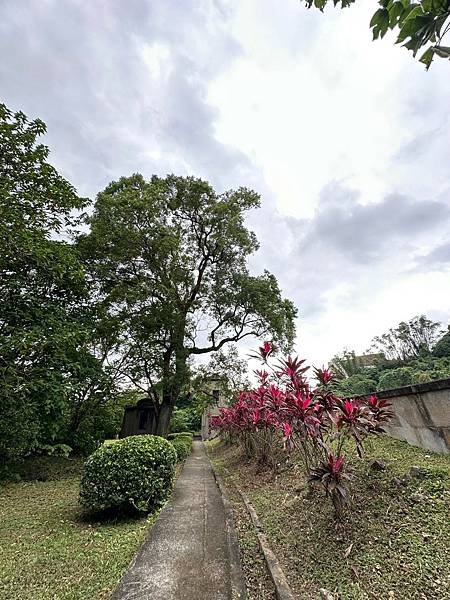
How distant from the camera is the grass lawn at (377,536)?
1737mm

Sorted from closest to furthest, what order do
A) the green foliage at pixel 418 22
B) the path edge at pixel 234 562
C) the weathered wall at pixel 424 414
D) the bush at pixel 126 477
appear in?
the green foliage at pixel 418 22, the path edge at pixel 234 562, the weathered wall at pixel 424 414, the bush at pixel 126 477

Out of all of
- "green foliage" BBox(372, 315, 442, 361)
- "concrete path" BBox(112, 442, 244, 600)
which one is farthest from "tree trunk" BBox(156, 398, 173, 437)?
"green foliage" BBox(372, 315, 442, 361)

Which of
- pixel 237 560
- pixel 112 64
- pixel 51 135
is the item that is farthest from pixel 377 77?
pixel 51 135

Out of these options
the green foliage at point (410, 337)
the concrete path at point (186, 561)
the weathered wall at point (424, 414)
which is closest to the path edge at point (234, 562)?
the concrete path at point (186, 561)

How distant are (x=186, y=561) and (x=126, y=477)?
1582 mm

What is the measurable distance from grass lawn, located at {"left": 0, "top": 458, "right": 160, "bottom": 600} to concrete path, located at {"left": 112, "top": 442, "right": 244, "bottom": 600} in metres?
0.17

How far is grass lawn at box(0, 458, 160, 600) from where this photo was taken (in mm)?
2166

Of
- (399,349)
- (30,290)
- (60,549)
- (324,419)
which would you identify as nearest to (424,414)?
(324,419)

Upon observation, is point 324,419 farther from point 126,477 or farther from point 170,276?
point 170,276

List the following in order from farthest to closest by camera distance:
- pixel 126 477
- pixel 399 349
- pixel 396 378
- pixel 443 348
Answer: pixel 399 349 < pixel 443 348 < pixel 396 378 < pixel 126 477

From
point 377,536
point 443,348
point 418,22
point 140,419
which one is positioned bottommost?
point 377,536

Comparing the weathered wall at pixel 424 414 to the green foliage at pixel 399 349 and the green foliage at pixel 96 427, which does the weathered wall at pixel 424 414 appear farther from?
the green foliage at pixel 399 349

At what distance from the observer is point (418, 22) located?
100 centimetres

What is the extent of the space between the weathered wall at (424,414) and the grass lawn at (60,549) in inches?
138
